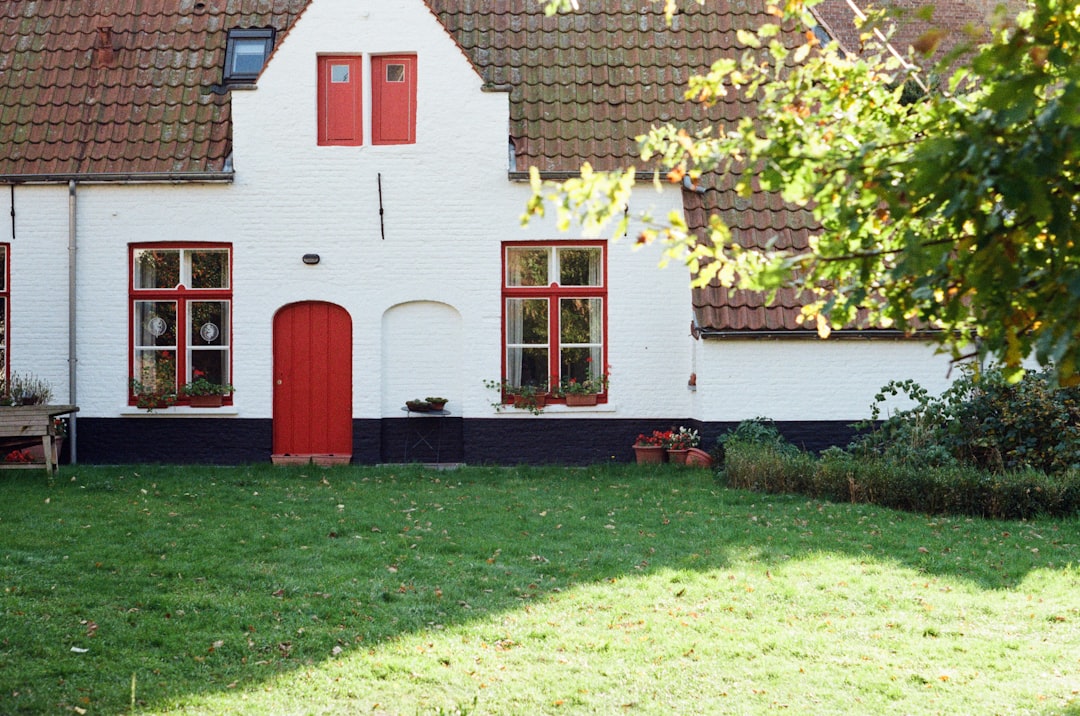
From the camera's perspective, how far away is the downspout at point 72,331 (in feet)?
49.0

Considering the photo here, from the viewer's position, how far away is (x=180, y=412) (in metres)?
15.0

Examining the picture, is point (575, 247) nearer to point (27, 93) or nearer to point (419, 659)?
point (27, 93)

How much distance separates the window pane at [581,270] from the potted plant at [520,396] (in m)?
1.52

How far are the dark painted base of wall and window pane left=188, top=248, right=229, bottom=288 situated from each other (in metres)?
1.86

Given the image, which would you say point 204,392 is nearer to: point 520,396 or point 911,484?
point 520,396

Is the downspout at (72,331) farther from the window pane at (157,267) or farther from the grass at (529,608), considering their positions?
the grass at (529,608)

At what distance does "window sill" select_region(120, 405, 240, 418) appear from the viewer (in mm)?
15008

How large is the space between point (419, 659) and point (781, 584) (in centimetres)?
282

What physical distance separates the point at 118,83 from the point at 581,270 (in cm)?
715

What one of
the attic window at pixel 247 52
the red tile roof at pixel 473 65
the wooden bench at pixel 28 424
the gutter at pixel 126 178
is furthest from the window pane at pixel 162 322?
the attic window at pixel 247 52

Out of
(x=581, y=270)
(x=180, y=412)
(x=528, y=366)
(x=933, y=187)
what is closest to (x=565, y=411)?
(x=528, y=366)

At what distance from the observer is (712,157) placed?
3.83m

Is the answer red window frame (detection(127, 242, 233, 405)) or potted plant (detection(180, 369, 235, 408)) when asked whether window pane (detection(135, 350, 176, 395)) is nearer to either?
red window frame (detection(127, 242, 233, 405))

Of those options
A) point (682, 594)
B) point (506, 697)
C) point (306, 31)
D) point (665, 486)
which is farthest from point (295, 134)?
point (506, 697)
